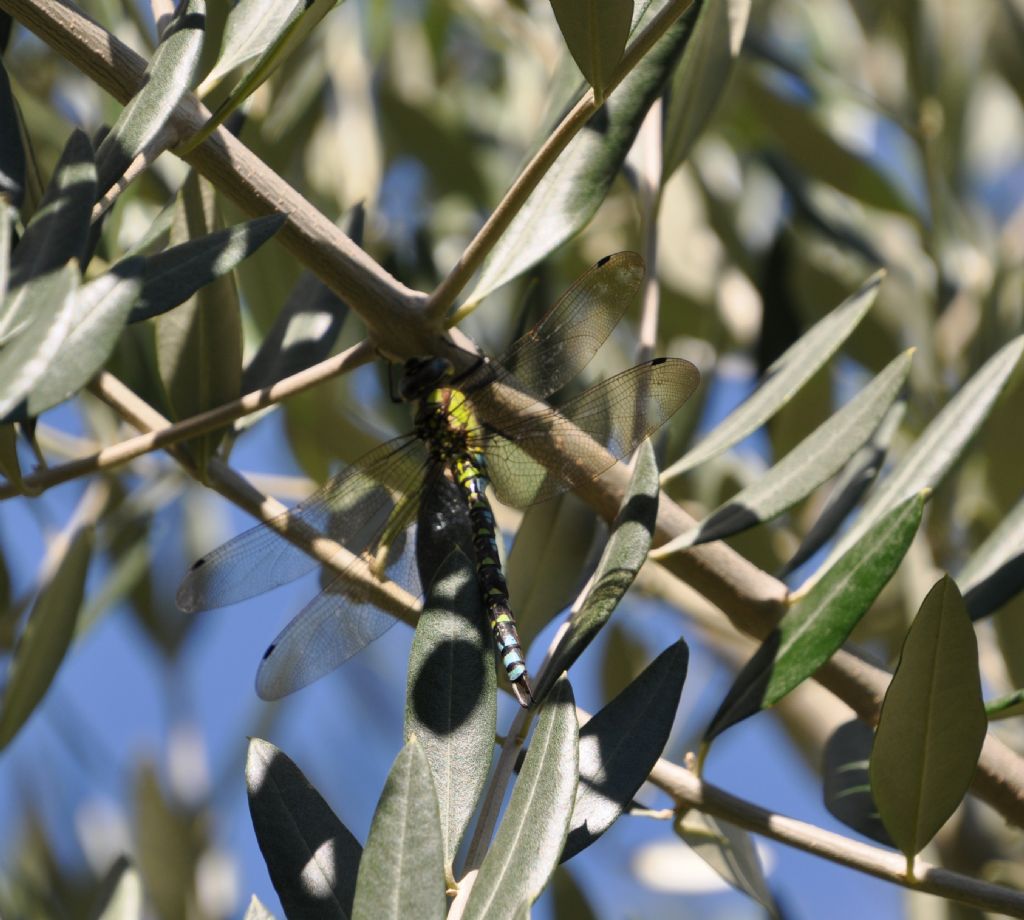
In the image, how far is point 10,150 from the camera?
35.5 inches

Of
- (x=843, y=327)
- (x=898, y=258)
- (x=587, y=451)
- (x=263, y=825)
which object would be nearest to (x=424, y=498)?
(x=587, y=451)

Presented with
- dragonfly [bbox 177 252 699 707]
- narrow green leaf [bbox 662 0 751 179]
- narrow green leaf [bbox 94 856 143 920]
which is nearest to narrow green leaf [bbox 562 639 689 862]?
dragonfly [bbox 177 252 699 707]

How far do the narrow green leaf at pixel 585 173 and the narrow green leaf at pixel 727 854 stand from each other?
53 centimetres

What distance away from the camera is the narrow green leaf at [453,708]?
2.65ft

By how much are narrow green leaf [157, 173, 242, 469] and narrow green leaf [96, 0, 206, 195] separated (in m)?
0.30

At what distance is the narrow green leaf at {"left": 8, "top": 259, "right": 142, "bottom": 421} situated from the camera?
622 millimetres

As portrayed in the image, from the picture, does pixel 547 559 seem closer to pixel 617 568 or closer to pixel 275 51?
pixel 617 568

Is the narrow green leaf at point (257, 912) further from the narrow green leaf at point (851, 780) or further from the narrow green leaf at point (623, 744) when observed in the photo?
the narrow green leaf at point (851, 780)

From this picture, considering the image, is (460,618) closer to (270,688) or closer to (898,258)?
(270,688)

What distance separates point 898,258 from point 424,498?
3.02 ft

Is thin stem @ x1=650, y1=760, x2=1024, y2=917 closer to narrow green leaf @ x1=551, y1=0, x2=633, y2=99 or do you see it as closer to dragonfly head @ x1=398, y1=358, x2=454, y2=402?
dragonfly head @ x1=398, y1=358, x2=454, y2=402

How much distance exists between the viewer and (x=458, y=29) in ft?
8.53

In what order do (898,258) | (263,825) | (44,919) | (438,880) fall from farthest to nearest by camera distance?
(898,258) → (44,919) → (263,825) → (438,880)

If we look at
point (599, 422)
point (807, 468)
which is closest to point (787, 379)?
point (807, 468)
